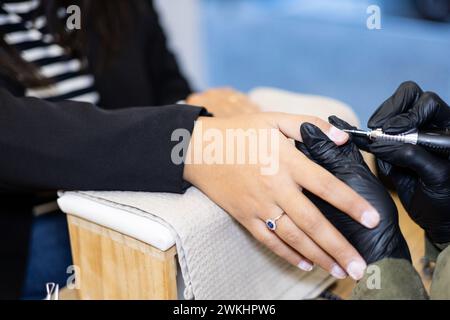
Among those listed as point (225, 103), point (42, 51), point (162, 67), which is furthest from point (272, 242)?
point (162, 67)

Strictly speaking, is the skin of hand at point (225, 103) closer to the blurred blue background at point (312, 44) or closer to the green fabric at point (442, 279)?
the green fabric at point (442, 279)

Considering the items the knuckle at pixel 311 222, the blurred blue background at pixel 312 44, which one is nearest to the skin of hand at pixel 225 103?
the knuckle at pixel 311 222

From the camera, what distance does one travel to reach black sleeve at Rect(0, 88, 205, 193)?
0.59 m

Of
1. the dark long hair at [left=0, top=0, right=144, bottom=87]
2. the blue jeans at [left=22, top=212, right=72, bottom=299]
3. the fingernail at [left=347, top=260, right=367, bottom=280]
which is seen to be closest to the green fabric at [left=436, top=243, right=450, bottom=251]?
the fingernail at [left=347, top=260, right=367, bottom=280]

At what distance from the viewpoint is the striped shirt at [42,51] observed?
3.05 feet

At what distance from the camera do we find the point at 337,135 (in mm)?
525

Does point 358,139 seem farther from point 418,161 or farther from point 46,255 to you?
point 46,255

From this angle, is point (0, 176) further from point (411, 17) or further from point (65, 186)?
point (411, 17)

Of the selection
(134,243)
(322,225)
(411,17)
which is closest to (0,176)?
(134,243)

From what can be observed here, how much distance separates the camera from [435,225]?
1.79 ft

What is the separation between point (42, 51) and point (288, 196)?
0.66 m

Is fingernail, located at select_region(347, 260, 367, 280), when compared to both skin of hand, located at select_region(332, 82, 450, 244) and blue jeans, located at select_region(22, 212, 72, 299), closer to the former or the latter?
skin of hand, located at select_region(332, 82, 450, 244)

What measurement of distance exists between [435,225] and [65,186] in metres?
0.43

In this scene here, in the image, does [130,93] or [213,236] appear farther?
[130,93]
